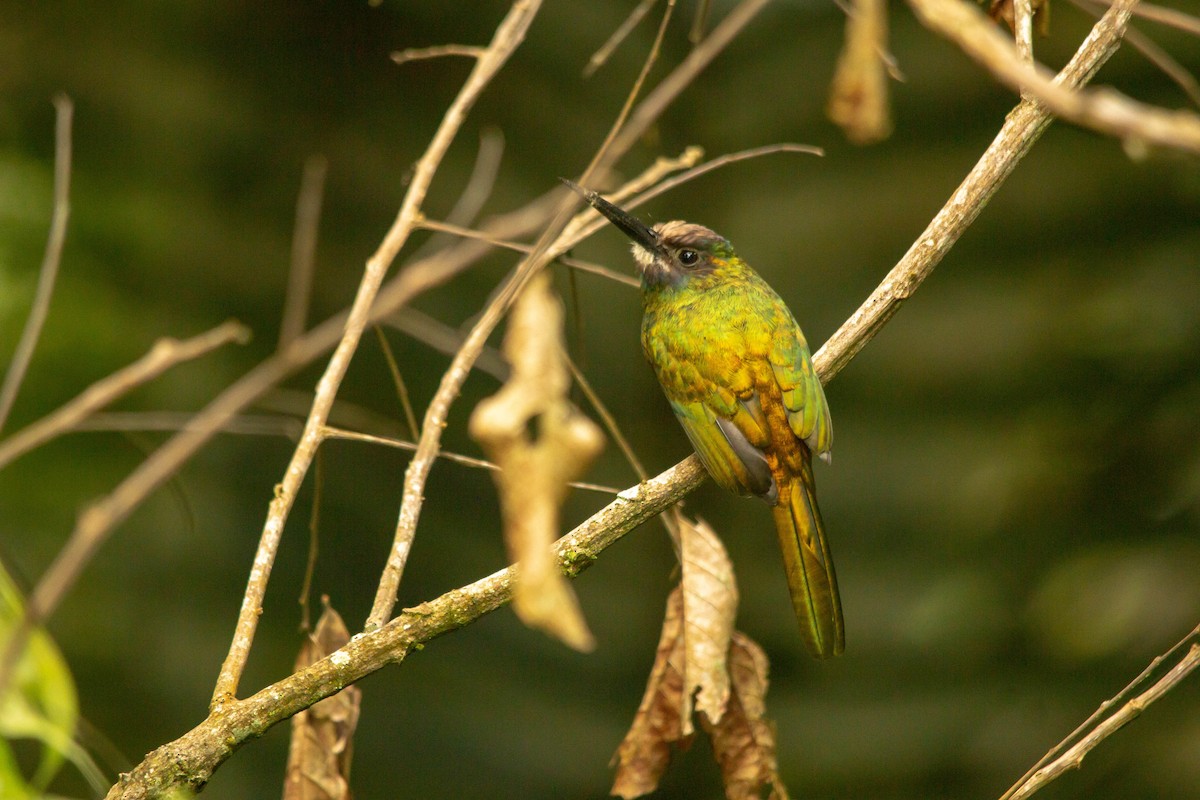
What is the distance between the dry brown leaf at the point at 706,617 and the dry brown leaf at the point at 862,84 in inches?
48.4

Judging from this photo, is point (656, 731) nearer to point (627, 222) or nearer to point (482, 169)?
point (627, 222)

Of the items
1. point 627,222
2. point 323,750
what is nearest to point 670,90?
point 323,750

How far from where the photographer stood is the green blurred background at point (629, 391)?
2844 mm

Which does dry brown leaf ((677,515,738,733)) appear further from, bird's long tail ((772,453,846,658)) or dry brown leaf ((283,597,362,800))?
dry brown leaf ((283,597,362,800))

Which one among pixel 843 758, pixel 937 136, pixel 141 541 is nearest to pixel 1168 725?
pixel 843 758

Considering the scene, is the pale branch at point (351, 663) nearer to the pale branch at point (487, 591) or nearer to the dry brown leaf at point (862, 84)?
the pale branch at point (487, 591)

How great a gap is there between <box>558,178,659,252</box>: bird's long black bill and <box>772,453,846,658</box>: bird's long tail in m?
0.66

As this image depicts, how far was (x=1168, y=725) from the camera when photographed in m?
2.73

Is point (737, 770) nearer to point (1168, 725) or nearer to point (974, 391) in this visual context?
point (1168, 725)

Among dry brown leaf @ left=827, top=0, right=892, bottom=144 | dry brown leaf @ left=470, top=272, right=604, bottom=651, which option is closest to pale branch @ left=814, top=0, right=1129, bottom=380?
dry brown leaf @ left=827, top=0, right=892, bottom=144

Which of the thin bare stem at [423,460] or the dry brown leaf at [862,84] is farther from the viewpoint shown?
the thin bare stem at [423,460]

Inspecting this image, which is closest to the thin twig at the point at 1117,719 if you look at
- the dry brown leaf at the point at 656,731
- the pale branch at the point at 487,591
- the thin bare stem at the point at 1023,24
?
the dry brown leaf at the point at 656,731

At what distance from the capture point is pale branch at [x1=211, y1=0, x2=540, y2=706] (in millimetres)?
1488

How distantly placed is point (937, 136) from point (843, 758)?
1983mm
